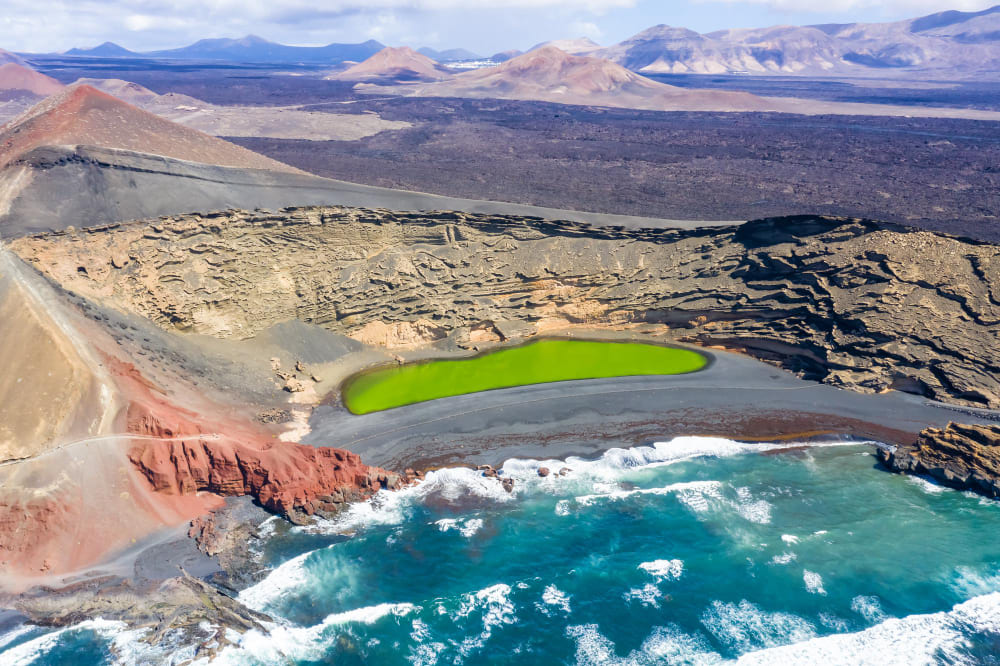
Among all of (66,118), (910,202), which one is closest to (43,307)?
(66,118)

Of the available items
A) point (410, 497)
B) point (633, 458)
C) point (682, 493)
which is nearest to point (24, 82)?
point (410, 497)

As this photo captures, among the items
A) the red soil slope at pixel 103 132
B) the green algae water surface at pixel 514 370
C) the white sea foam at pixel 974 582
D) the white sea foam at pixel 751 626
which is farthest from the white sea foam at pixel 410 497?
the red soil slope at pixel 103 132

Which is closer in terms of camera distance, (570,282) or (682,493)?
(682,493)

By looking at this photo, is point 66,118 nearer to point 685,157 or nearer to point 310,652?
point 310,652

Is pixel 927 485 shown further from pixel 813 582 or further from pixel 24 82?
pixel 24 82

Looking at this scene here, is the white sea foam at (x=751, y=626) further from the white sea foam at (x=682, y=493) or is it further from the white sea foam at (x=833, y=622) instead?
the white sea foam at (x=682, y=493)

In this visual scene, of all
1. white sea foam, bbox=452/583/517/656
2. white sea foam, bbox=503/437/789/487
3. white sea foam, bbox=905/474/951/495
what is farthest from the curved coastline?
white sea foam, bbox=452/583/517/656
